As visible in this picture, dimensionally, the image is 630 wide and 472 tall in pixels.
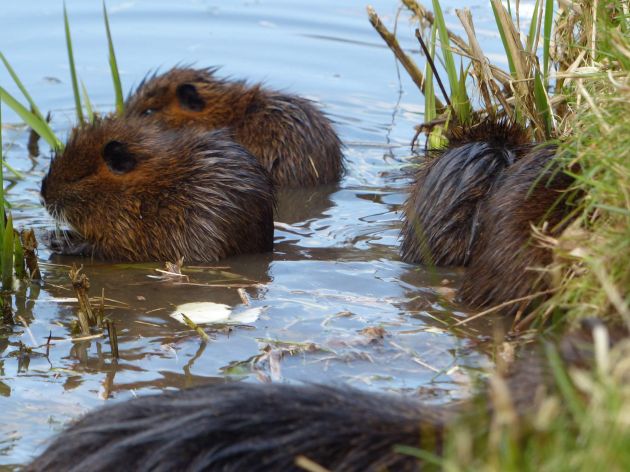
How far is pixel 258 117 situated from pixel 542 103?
2.23 m

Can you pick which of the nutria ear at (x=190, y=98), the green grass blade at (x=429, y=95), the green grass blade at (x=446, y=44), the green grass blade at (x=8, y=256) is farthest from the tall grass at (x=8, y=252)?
the nutria ear at (x=190, y=98)

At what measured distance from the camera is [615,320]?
9.77ft

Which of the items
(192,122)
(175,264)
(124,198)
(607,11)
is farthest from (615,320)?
(192,122)

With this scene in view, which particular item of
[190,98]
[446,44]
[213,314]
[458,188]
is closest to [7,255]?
[213,314]

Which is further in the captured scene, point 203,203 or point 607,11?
point 203,203

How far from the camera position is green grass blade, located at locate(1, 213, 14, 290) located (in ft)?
14.5

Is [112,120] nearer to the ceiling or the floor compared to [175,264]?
nearer to the ceiling

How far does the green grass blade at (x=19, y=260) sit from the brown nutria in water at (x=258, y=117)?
7.23ft

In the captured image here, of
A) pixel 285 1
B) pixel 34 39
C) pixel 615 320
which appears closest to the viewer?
pixel 615 320

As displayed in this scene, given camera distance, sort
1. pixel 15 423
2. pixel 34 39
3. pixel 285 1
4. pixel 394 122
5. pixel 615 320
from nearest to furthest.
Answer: pixel 615 320 → pixel 15 423 → pixel 394 122 → pixel 34 39 → pixel 285 1

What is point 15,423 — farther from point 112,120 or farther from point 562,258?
point 112,120

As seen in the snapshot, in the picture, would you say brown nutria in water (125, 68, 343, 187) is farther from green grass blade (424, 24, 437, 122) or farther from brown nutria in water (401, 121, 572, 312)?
brown nutria in water (401, 121, 572, 312)

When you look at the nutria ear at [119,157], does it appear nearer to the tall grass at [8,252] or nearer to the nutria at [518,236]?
the tall grass at [8,252]

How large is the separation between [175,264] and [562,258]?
6.78 feet
